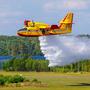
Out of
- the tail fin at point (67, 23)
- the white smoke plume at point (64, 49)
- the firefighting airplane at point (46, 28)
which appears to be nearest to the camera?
the white smoke plume at point (64, 49)

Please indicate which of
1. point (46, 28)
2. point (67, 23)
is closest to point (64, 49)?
point (46, 28)

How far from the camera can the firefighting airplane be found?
336 feet

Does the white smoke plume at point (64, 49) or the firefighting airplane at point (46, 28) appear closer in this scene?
the white smoke plume at point (64, 49)

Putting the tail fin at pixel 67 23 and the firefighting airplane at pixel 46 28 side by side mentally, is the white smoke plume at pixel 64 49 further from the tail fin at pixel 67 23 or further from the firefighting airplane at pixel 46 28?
the tail fin at pixel 67 23

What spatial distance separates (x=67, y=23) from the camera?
108 m

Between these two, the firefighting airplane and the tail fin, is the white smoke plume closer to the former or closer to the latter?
the firefighting airplane

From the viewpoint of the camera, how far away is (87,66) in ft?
469

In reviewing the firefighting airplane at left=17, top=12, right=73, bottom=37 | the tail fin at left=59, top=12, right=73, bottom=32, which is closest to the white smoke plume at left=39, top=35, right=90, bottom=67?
the firefighting airplane at left=17, top=12, right=73, bottom=37

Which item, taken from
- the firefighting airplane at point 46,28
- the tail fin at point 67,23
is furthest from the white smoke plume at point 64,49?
the tail fin at point 67,23

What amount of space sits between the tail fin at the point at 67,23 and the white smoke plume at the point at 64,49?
18718 mm

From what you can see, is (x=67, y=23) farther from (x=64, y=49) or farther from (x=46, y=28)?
(x=64, y=49)

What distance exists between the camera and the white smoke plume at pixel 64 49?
82.7 m

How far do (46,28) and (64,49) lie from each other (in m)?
19.7

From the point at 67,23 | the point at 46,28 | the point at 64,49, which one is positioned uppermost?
the point at 67,23
